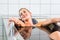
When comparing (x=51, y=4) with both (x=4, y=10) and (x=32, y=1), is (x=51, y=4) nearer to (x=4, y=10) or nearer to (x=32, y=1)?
(x=32, y=1)

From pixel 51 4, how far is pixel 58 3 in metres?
0.06

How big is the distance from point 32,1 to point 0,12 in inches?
11.3

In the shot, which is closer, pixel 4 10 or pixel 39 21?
pixel 39 21

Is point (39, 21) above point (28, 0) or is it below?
below

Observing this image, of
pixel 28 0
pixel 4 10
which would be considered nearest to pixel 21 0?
pixel 28 0

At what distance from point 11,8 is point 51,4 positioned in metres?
0.35

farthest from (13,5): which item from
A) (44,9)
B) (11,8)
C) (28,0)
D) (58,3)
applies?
(58,3)

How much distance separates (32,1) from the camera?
1.39m

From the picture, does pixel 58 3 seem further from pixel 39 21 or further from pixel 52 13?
pixel 39 21

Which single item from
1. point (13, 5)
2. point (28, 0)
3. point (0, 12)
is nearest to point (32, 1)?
point (28, 0)

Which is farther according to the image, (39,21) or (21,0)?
(21,0)

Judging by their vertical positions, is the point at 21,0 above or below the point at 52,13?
above

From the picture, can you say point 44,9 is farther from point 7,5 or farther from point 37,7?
point 7,5

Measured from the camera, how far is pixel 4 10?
4.50 ft
